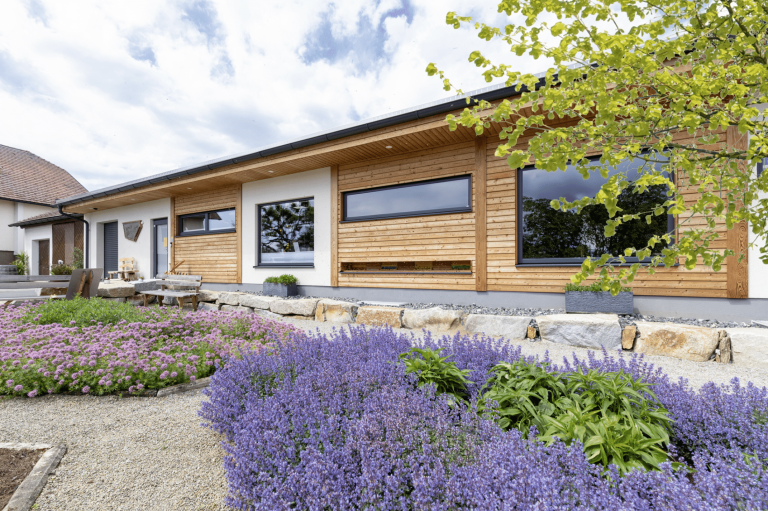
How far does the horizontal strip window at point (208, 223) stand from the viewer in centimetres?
1005

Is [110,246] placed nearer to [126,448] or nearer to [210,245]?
[210,245]

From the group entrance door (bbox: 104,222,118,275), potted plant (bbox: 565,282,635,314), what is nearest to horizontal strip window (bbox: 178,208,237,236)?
entrance door (bbox: 104,222,118,275)

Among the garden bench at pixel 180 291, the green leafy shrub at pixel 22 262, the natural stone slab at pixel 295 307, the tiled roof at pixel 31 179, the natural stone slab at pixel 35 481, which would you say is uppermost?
the tiled roof at pixel 31 179

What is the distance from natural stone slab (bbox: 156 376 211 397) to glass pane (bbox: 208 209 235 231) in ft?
24.4

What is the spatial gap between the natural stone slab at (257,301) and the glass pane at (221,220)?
3084 mm

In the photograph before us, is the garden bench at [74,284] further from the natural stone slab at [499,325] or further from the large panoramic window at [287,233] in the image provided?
the natural stone slab at [499,325]

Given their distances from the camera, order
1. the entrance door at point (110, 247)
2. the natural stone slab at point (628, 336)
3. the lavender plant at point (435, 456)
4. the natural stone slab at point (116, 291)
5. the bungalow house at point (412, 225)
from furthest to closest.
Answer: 1. the entrance door at point (110, 247)
2. the natural stone slab at point (116, 291)
3. the bungalow house at point (412, 225)
4. the natural stone slab at point (628, 336)
5. the lavender plant at point (435, 456)

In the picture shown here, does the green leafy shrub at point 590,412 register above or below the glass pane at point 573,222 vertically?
below

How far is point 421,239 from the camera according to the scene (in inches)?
274

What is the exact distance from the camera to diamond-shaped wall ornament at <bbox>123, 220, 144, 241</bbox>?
12.0 metres

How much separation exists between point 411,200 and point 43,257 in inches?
790

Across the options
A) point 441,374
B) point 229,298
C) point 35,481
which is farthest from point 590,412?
point 229,298

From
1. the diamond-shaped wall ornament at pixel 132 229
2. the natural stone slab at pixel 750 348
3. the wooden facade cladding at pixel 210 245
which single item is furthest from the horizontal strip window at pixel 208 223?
the natural stone slab at pixel 750 348

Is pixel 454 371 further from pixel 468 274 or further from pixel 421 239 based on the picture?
pixel 421 239
